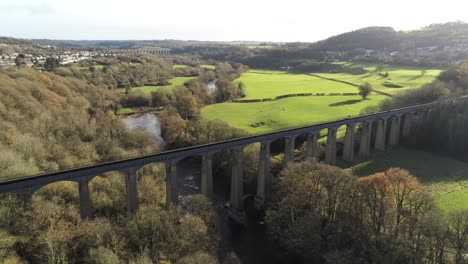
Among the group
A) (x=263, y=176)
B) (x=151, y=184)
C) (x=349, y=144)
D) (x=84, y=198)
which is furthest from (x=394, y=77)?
(x=84, y=198)

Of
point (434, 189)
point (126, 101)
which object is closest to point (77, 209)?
point (434, 189)

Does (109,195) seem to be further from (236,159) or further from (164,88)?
(164,88)

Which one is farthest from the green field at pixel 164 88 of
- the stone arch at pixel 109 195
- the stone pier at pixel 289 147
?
the stone arch at pixel 109 195

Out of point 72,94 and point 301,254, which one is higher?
point 72,94

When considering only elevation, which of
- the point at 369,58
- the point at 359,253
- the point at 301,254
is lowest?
the point at 301,254

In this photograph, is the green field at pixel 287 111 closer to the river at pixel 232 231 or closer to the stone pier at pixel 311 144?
the stone pier at pixel 311 144

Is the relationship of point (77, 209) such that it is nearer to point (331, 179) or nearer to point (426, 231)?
point (331, 179)
